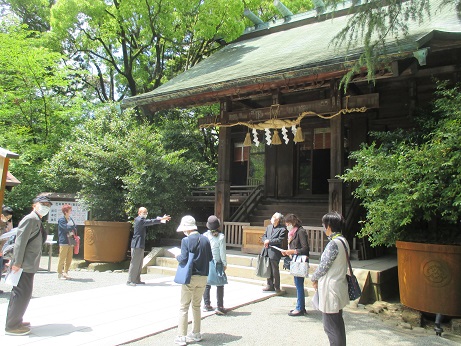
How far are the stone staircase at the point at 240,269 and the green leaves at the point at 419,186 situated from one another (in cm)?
199

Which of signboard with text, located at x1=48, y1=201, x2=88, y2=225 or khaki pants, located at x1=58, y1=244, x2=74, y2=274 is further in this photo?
signboard with text, located at x1=48, y1=201, x2=88, y2=225

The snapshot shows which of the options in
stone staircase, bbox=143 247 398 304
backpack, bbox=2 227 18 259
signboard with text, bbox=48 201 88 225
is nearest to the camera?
backpack, bbox=2 227 18 259

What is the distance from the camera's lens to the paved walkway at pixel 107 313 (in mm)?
5117

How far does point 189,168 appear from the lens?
12375 mm

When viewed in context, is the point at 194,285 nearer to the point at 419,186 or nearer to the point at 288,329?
the point at 288,329

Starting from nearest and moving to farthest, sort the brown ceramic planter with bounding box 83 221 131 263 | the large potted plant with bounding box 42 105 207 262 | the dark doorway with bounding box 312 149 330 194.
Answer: the brown ceramic planter with bounding box 83 221 131 263 → the large potted plant with bounding box 42 105 207 262 → the dark doorway with bounding box 312 149 330 194

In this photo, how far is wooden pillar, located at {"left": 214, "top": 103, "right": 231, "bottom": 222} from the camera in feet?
36.2

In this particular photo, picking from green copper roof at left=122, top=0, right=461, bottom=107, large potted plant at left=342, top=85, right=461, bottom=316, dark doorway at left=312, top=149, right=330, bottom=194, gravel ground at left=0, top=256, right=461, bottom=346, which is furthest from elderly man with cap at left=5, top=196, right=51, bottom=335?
dark doorway at left=312, top=149, right=330, bottom=194

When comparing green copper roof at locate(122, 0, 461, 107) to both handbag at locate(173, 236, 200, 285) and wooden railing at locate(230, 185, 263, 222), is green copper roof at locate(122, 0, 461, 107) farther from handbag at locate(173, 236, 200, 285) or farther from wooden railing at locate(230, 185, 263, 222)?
handbag at locate(173, 236, 200, 285)

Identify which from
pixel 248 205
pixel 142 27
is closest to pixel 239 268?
pixel 248 205

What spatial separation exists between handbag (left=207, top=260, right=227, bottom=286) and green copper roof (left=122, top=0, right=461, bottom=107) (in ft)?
13.5

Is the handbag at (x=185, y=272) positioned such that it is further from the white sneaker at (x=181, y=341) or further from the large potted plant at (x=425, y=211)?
the large potted plant at (x=425, y=211)

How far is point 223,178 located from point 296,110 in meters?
2.81

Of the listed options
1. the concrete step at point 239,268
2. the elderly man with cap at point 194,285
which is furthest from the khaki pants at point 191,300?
the concrete step at point 239,268
